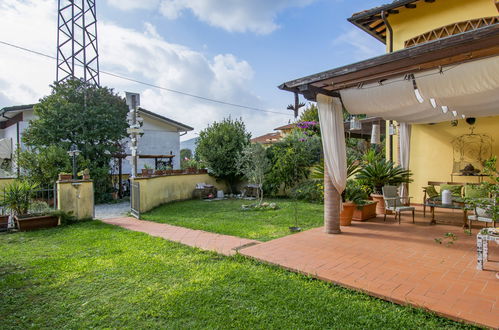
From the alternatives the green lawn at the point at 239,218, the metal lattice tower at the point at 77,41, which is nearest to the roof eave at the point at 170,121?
the metal lattice tower at the point at 77,41

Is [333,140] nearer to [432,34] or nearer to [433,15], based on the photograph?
[432,34]

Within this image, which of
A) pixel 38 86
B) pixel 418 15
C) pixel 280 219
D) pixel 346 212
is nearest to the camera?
pixel 346 212

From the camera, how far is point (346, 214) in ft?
21.9

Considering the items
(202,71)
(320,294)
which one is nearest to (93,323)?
(320,294)

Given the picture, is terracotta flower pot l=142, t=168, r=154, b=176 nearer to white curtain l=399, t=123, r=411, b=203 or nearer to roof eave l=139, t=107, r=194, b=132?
white curtain l=399, t=123, r=411, b=203

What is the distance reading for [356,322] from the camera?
8.97ft

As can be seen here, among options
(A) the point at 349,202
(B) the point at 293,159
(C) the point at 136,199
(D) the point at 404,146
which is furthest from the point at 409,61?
(C) the point at 136,199

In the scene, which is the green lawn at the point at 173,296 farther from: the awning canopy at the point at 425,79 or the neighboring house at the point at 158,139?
the neighboring house at the point at 158,139

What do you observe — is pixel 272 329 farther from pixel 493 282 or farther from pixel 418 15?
pixel 418 15

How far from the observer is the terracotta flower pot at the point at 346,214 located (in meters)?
6.66

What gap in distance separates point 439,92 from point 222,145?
9962 millimetres

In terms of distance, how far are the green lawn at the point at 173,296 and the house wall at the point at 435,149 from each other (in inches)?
310

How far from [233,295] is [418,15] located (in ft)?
34.1

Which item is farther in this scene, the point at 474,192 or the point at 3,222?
the point at 3,222
